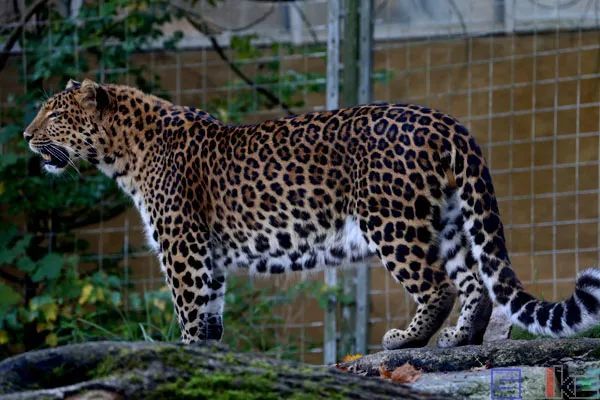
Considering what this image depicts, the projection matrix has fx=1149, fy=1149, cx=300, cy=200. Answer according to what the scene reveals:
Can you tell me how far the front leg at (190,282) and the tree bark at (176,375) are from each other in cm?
287

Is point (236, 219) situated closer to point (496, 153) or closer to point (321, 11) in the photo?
point (496, 153)

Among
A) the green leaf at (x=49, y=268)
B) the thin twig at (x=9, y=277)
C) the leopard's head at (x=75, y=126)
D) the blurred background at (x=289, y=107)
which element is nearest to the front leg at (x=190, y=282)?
the leopard's head at (x=75, y=126)

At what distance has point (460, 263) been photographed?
20.0ft

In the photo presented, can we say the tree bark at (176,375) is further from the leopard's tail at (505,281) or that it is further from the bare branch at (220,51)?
the bare branch at (220,51)

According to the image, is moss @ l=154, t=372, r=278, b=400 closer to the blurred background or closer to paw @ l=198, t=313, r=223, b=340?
paw @ l=198, t=313, r=223, b=340

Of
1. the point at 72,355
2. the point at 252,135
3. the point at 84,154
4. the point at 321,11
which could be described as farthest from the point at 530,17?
the point at 72,355

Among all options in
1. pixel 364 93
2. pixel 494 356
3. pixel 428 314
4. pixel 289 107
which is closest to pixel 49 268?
pixel 289 107

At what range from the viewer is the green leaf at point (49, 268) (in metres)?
9.10

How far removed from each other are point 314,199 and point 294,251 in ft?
1.16

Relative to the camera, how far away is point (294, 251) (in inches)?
254

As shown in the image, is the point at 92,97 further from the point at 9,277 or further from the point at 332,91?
the point at 9,277

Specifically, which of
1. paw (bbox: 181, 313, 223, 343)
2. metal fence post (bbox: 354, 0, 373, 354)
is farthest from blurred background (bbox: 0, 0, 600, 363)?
paw (bbox: 181, 313, 223, 343)

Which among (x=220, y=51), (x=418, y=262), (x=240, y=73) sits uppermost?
(x=220, y=51)

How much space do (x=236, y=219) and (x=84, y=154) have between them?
116cm
